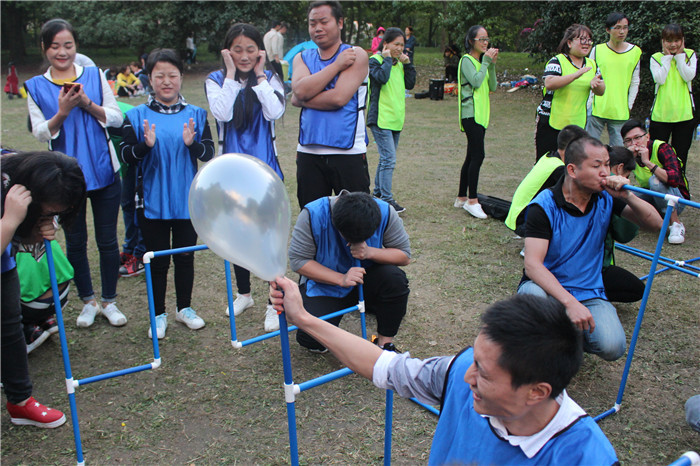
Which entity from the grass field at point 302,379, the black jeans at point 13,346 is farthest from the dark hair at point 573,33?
the black jeans at point 13,346

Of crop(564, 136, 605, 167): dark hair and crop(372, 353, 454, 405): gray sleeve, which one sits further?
crop(564, 136, 605, 167): dark hair

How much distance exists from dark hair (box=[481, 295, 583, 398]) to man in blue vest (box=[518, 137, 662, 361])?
1.55 metres

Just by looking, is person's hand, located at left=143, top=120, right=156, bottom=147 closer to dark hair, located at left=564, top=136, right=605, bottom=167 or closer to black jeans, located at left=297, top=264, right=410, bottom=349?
black jeans, located at left=297, top=264, right=410, bottom=349

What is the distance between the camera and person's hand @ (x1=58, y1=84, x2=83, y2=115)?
3486 mm

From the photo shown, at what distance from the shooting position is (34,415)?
9.76ft

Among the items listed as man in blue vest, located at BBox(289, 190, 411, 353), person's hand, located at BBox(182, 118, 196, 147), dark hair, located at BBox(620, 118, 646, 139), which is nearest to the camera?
man in blue vest, located at BBox(289, 190, 411, 353)

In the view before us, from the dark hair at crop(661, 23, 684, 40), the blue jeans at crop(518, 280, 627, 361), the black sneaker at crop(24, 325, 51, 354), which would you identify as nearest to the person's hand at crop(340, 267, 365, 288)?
the blue jeans at crop(518, 280, 627, 361)

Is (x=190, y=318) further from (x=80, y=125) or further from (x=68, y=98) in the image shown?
(x=68, y=98)

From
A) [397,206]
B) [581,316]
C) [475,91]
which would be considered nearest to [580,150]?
[581,316]

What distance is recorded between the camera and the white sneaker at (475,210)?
20.3 ft

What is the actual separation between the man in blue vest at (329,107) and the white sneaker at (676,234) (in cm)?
322

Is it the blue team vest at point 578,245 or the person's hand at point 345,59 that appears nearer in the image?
the blue team vest at point 578,245

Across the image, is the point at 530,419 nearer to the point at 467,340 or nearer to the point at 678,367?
the point at 467,340

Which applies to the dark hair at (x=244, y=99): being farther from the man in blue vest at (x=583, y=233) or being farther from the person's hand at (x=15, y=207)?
the man in blue vest at (x=583, y=233)
